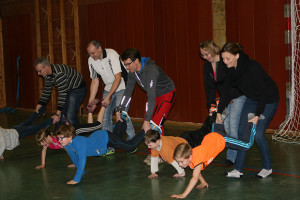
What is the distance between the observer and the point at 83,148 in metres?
5.32

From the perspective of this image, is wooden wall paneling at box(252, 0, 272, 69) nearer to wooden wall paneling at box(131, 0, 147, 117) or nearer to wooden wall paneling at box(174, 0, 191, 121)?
wooden wall paneling at box(174, 0, 191, 121)

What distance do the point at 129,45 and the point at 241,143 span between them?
6.24 meters

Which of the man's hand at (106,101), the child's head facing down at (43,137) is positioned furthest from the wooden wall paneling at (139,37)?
the child's head facing down at (43,137)

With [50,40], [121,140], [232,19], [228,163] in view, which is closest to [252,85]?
[228,163]

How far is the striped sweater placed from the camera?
704 cm

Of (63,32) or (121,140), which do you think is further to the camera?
(63,32)

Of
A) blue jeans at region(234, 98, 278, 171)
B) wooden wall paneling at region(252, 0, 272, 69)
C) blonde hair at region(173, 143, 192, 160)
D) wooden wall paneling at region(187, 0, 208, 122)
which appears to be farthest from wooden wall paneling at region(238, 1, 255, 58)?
blonde hair at region(173, 143, 192, 160)

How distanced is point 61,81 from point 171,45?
3.39 m

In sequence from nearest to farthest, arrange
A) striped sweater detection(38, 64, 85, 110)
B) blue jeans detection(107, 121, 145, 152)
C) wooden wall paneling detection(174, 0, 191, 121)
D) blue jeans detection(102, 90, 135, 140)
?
blue jeans detection(107, 121, 145, 152), blue jeans detection(102, 90, 135, 140), striped sweater detection(38, 64, 85, 110), wooden wall paneling detection(174, 0, 191, 121)

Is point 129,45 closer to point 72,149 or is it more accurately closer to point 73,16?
point 73,16

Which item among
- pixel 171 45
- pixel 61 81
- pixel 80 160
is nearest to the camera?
pixel 80 160

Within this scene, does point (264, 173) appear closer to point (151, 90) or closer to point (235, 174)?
point (235, 174)

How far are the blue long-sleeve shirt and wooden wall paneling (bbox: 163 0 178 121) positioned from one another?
13.2 ft

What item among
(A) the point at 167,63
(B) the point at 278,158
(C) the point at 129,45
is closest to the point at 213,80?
(B) the point at 278,158
